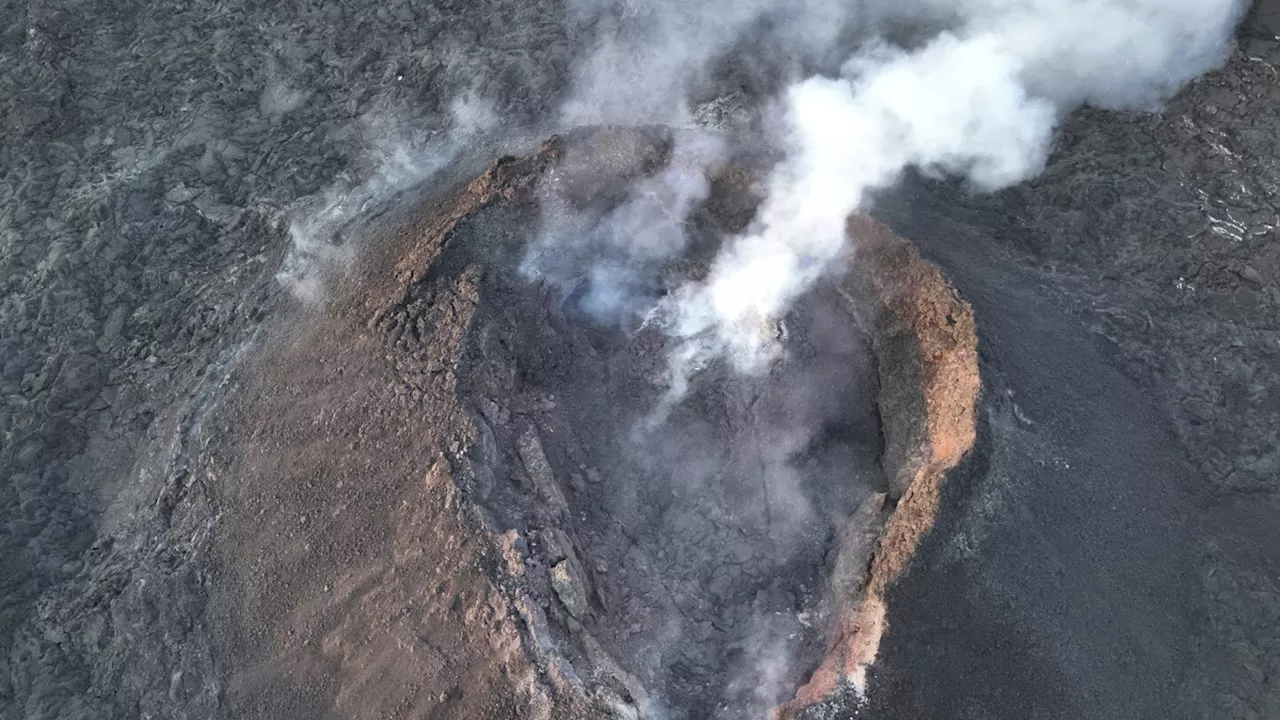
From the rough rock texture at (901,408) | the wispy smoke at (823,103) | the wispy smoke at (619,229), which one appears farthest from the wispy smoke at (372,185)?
the rough rock texture at (901,408)

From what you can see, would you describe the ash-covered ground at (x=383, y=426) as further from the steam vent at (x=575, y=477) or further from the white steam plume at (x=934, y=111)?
the white steam plume at (x=934, y=111)

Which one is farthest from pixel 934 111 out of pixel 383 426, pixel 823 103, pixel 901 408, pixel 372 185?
pixel 383 426

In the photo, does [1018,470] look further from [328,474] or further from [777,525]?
[328,474]

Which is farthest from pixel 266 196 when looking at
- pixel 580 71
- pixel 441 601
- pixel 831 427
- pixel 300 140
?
pixel 831 427

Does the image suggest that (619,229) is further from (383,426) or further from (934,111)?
(934,111)

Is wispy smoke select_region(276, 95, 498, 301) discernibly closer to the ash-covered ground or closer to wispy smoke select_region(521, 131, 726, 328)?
the ash-covered ground
